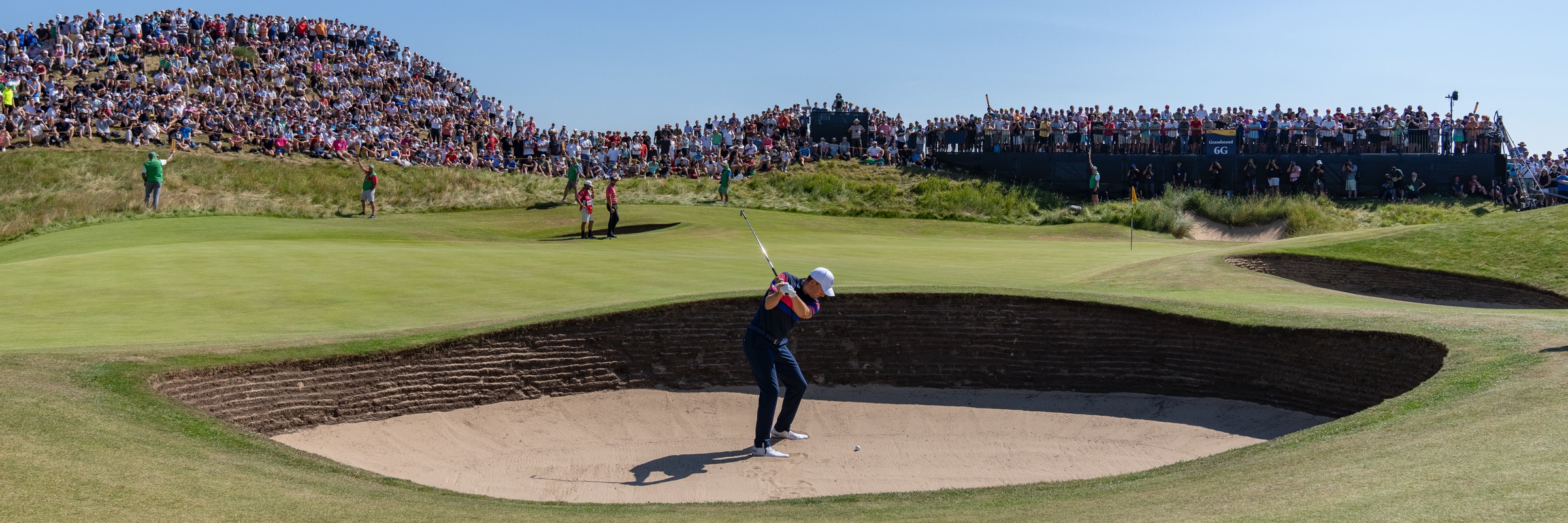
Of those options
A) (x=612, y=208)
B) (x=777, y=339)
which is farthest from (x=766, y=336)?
(x=612, y=208)

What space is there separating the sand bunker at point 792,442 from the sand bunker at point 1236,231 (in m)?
27.0

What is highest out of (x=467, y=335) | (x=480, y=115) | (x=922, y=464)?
(x=480, y=115)

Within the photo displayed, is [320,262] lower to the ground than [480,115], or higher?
lower

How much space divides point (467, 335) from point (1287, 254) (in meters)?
17.3

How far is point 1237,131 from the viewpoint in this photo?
150ft

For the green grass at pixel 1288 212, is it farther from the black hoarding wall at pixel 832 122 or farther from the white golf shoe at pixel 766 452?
the white golf shoe at pixel 766 452

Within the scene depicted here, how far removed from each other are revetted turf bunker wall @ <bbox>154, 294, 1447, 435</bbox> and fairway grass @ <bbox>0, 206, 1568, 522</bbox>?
368mm

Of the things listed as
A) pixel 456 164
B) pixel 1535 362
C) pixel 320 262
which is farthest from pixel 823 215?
pixel 1535 362

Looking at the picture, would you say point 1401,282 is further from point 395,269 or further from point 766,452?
point 395,269

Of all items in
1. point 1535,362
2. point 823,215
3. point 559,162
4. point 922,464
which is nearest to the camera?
point 1535,362

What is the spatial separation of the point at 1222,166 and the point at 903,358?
34.3 metres

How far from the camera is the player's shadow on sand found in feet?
38.9

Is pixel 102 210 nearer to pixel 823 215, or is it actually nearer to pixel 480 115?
pixel 480 115

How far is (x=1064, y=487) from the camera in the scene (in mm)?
9164
